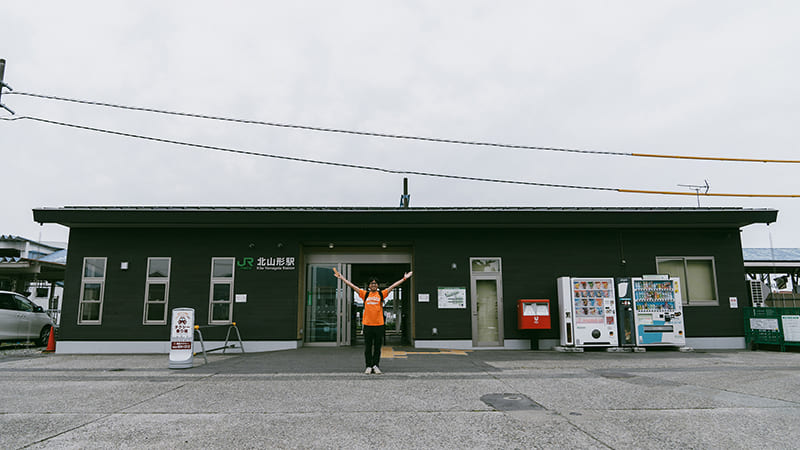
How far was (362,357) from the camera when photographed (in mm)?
11234

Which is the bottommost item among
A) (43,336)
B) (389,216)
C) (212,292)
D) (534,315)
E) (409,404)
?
(409,404)

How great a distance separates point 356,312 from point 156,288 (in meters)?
5.95

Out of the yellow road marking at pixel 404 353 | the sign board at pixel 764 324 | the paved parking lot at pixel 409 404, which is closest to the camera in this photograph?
the paved parking lot at pixel 409 404

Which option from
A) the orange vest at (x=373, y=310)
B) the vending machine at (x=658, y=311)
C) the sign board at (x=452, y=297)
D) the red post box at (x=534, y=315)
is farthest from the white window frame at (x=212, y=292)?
the vending machine at (x=658, y=311)

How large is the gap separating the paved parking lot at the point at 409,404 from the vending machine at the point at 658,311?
225 cm

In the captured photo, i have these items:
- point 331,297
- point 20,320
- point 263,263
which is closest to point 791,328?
point 331,297

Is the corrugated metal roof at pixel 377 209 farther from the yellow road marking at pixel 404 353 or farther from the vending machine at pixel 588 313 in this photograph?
the yellow road marking at pixel 404 353

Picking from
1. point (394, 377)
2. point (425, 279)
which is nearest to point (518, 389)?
point (394, 377)

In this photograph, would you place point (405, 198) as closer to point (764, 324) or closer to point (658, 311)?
point (658, 311)

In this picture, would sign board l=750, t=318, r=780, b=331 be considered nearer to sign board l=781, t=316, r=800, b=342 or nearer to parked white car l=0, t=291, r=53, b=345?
sign board l=781, t=316, r=800, b=342

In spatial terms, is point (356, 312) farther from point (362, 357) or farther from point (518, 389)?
point (518, 389)

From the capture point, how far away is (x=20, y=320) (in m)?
14.6

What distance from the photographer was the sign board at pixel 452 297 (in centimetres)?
1358

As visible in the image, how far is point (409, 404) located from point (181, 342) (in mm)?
6042
